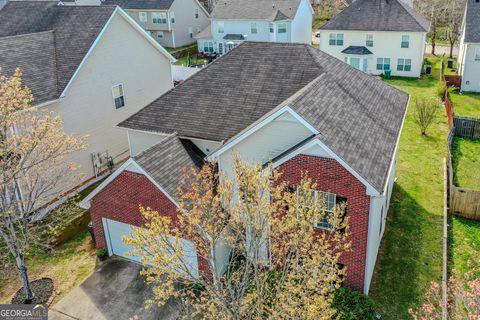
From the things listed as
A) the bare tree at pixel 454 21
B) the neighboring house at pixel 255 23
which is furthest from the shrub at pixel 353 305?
the bare tree at pixel 454 21

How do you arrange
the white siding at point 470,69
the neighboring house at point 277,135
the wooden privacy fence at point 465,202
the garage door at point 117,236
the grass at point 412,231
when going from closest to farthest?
the neighboring house at point 277,135 < the grass at point 412,231 < the garage door at point 117,236 < the wooden privacy fence at point 465,202 < the white siding at point 470,69

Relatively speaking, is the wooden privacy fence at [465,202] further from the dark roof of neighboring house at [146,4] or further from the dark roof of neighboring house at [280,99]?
the dark roof of neighboring house at [146,4]

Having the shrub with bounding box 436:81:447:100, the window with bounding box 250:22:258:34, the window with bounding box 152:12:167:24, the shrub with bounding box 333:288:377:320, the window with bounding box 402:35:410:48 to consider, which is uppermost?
the window with bounding box 152:12:167:24

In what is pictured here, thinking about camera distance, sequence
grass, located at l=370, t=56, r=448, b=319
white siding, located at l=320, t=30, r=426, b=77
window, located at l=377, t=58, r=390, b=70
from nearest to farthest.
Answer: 1. grass, located at l=370, t=56, r=448, b=319
2. white siding, located at l=320, t=30, r=426, b=77
3. window, located at l=377, t=58, r=390, b=70

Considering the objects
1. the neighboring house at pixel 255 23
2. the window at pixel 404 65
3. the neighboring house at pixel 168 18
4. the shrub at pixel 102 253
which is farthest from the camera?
the neighboring house at pixel 168 18

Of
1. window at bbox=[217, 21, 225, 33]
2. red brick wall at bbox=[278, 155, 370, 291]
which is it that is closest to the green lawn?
red brick wall at bbox=[278, 155, 370, 291]

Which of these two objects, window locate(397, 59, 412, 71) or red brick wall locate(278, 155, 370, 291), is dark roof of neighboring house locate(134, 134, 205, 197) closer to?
red brick wall locate(278, 155, 370, 291)

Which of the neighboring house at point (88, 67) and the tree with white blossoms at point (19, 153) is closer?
the tree with white blossoms at point (19, 153)
